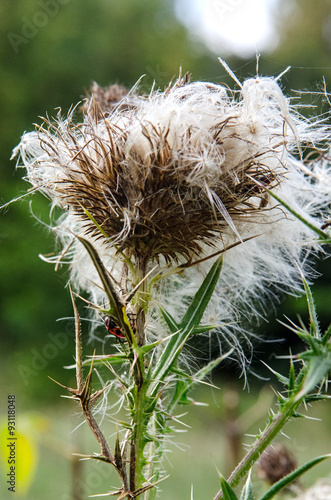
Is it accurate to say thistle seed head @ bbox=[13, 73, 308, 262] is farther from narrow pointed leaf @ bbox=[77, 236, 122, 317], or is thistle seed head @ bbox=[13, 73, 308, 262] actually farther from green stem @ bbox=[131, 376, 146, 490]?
green stem @ bbox=[131, 376, 146, 490]

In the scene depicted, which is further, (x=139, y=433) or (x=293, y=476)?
(x=139, y=433)

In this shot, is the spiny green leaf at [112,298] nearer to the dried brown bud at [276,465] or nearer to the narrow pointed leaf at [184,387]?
the narrow pointed leaf at [184,387]

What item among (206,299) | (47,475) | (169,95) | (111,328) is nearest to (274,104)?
(169,95)

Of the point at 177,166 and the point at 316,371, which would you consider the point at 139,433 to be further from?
the point at 177,166

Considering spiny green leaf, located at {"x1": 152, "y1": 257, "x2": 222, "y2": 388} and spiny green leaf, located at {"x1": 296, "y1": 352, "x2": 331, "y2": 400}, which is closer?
spiny green leaf, located at {"x1": 296, "y1": 352, "x2": 331, "y2": 400}

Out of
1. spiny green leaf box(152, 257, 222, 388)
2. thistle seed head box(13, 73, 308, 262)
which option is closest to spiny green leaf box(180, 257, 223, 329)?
spiny green leaf box(152, 257, 222, 388)

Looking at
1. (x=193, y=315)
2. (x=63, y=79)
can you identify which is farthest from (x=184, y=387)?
(x=63, y=79)

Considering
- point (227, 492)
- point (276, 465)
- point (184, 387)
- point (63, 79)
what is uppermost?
point (63, 79)

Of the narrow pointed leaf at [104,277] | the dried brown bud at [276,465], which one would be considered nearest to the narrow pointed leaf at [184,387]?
the narrow pointed leaf at [104,277]

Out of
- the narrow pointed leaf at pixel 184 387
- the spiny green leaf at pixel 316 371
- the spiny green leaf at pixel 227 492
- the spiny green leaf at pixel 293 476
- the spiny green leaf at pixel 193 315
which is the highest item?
the spiny green leaf at pixel 193 315
